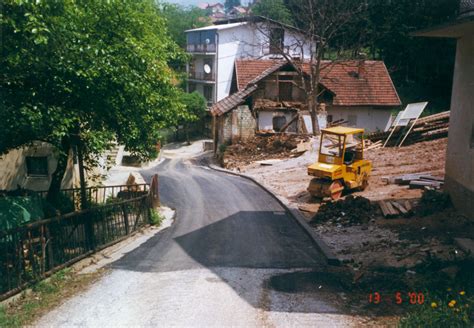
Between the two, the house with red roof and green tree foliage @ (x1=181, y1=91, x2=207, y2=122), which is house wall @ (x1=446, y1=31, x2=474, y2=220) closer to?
the house with red roof

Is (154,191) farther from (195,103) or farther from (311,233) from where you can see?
(195,103)

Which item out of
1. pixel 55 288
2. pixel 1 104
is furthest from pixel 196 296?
pixel 1 104

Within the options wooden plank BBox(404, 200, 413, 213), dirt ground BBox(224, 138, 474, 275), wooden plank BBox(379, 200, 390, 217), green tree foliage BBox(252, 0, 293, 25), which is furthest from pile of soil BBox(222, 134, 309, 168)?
green tree foliage BBox(252, 0, 293, 25)

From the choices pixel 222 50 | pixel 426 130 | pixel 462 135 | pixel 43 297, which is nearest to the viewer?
pixel 43 297

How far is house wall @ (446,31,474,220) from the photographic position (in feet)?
38.5

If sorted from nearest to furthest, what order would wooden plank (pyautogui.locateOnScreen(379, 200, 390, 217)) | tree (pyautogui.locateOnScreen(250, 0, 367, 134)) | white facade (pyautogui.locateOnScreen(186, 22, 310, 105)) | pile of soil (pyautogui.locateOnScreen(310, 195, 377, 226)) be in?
wooden plank (pyautogui.locateOnScreen(379, 200, 390, 217))
pile of soil (pyautogui.locateOnScreen(310, 195, 377, 226))
tree (pyautogui.locateOnScreen(250, 0, 367, 134))
white facade (pyautogui.locateOnScreen(186, 22, 310, 105))

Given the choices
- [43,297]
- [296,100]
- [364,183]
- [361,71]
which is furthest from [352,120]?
[43,297]

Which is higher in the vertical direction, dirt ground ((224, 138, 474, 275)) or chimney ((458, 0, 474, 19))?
chimney ((458, 0, 474, 19))

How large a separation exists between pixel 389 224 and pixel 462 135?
3024mm

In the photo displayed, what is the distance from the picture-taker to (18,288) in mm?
8445

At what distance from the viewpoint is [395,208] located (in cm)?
1354

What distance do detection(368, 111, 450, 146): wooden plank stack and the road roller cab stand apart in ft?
25.0

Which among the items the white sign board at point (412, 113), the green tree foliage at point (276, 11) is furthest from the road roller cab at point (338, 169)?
the green tree foliage at point (276, 11)
